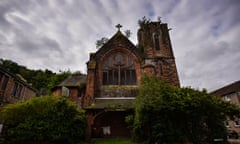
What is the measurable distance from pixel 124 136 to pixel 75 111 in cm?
586

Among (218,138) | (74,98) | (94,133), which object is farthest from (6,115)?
(218,138)

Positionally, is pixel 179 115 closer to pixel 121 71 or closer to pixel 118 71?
pixel 121 71

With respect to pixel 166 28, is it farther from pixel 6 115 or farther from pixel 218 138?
pixel 6 115

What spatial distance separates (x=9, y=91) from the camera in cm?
1723

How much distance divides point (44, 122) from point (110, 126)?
6675mm

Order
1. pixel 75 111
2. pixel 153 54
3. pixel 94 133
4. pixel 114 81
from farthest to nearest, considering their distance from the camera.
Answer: pixel 153 54 → pixel 114 81 → pixel 94 133 → pixel 75 111

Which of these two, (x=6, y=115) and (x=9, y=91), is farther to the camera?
(x=9, y=91)

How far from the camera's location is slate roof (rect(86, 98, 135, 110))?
13320 mm

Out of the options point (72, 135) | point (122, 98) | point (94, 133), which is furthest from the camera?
point (122, 98)

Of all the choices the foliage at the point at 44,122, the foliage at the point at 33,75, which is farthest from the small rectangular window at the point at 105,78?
the foliage at the point at 33,75

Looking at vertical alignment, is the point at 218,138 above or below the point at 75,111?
below

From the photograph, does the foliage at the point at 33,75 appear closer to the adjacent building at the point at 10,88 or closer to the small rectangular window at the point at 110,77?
the adjacent building at the point at 10,88

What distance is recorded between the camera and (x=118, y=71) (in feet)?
59.8

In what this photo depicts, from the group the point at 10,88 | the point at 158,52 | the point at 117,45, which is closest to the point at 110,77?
the point at 117,45
